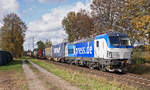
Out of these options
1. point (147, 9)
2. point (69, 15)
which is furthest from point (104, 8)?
point (69, 15)

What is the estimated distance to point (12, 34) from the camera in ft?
169

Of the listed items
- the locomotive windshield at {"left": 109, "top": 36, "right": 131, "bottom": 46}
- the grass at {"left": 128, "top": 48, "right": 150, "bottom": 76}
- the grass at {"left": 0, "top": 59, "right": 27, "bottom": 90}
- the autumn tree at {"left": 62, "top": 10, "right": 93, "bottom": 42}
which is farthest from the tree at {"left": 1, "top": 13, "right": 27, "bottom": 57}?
the locomotive windshield at {"left": 109, "top": 36, "right": 131, "bottom": 46}

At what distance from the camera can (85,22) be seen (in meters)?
40.0

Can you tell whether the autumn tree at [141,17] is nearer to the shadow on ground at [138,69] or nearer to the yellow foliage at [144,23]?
the yellow foliage at [144,23]

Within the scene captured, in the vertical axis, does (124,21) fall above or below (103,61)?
above

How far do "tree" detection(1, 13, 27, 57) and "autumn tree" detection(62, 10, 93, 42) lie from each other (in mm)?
14149

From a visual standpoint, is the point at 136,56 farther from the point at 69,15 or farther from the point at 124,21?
the point at 69,15

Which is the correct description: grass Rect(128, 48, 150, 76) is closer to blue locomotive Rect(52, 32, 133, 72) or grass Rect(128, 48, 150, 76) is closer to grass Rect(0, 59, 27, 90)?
blue locomotive Rect(52, 32, 133, 72)

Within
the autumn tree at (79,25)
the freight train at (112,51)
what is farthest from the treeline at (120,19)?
the freight train at (112,51)

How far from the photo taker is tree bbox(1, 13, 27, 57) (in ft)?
164

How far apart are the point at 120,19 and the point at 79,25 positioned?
1844 cm

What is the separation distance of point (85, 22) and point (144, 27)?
25.6 meters

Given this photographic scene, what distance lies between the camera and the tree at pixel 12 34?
1966 inches

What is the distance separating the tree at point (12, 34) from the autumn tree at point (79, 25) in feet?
46.4
